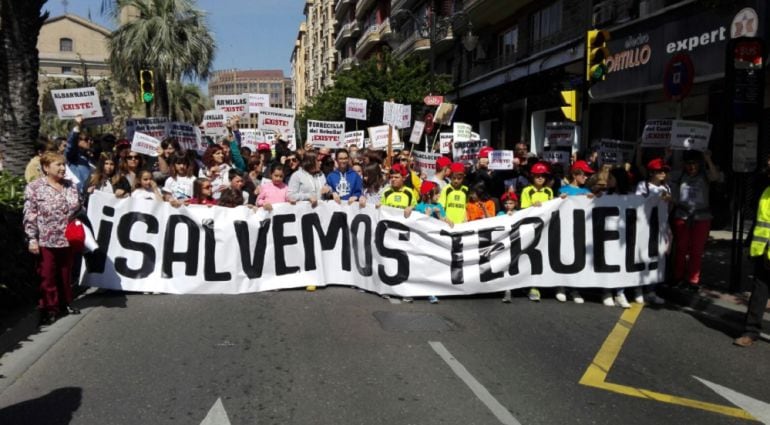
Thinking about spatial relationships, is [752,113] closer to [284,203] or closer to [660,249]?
[660,249]

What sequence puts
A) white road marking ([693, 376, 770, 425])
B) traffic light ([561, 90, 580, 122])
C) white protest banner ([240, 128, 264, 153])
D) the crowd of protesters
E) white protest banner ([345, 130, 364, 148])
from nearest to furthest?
white road marking ([693, 376, 770, 425]), the crowd of protesters, traffic light ([561, 90, 580, 122]), white protest banner ([345, 130, 364, 148]), white protest banner ([240, 128, 264, 153])

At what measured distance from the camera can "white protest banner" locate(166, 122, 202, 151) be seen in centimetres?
1284

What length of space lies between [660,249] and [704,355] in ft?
8.67

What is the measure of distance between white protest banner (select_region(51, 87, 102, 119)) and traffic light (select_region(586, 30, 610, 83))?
789 cm

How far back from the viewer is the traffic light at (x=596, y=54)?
11.2m

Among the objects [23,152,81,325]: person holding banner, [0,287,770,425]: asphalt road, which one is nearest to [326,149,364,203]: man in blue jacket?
[0,287,770,425]: asphalt road

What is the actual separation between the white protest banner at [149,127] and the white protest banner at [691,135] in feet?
28.0

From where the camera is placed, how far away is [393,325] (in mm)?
6938

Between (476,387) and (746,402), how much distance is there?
1.88 metres

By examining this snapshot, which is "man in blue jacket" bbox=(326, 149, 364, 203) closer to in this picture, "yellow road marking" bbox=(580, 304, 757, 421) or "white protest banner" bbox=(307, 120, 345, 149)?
"yellow road marking" bbox=(580, 304, 757, 421)

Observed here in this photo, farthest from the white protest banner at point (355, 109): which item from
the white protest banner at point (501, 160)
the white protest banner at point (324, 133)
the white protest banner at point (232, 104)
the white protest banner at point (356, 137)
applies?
the white protest banner at point (501, 160)

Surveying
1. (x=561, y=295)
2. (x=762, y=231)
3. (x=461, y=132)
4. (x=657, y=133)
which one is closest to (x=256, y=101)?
(x=461, y=132)

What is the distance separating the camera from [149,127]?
502 inches

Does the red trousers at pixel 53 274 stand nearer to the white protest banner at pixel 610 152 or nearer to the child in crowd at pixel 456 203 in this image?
the child in crowd at pixel 456 203
